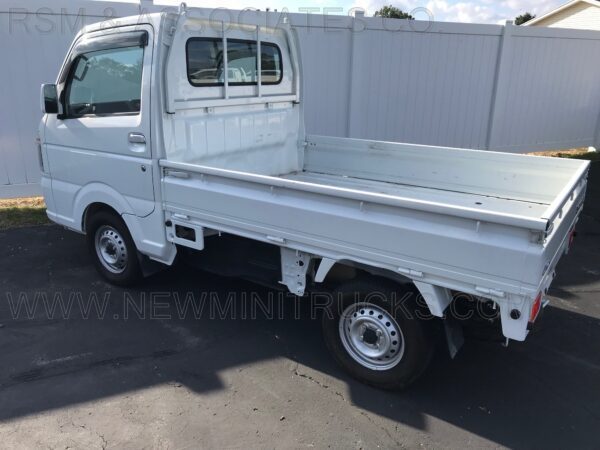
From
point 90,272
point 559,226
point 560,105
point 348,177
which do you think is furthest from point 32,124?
point 560,105

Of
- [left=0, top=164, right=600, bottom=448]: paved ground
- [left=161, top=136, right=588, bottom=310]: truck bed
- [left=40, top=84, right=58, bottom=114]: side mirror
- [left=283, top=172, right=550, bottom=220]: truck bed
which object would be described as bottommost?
[left=0, top=164, right=600, bottom=448]: paved ground

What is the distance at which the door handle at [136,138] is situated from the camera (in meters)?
3.92

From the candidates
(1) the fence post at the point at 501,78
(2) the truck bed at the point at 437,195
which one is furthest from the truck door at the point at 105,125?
(1) the fence post at the point at 501,78

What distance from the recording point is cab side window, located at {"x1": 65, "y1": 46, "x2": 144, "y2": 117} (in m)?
3.99

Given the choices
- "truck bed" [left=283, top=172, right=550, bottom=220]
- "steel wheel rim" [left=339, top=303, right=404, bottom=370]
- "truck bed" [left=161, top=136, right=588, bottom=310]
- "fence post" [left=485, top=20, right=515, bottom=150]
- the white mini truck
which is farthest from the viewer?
"fence post" [left=485, top=20, right=515, bottom=150]

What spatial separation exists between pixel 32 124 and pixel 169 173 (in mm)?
4423

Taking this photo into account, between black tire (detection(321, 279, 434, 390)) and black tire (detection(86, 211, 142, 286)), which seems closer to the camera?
black tire (detection(321, 279, 434, 390))

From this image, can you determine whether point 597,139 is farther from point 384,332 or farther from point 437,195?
point 384,332

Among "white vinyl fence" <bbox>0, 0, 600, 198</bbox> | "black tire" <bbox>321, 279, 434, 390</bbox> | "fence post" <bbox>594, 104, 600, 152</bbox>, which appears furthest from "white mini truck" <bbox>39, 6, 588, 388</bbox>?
"fence post" <bbox>594, 104, 600, 152</bbox>

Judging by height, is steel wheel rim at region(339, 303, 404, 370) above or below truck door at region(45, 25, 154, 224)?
below

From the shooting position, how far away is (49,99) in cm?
445

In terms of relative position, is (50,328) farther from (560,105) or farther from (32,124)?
(560,105)

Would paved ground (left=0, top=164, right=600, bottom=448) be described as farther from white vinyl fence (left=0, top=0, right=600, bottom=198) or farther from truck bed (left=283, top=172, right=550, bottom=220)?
white vinyl fence (left=0, top=0, right=600, bottom=198)

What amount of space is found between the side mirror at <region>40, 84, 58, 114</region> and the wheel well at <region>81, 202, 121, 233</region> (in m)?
0.89
